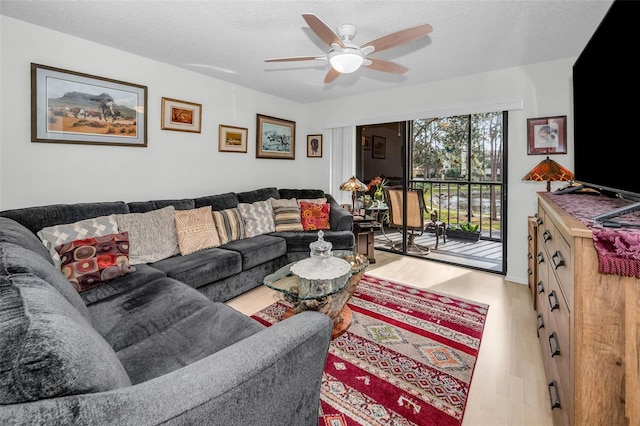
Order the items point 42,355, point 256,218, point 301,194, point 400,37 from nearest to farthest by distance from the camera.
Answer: point 42,355
point 400,37
point 256,218
point 301,194

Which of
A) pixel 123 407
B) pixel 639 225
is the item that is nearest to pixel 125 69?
pixel 123 407

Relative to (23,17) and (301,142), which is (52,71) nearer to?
(23,17)

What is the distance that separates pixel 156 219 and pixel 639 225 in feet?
10.4

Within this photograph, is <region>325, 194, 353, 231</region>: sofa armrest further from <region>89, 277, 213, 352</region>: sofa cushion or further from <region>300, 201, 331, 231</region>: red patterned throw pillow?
<region>89, 277, 213, 352</region>: sofa cushion

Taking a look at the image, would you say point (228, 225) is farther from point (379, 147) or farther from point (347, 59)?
point (379, 147)

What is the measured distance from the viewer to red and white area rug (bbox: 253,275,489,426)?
1.59 meters

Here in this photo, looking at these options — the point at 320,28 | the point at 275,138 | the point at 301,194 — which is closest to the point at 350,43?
the point at 320,28

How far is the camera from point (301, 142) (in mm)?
5164

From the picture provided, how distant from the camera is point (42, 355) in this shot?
1.82 ft

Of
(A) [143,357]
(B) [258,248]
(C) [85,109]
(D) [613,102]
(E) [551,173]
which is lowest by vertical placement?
(A) [143,357]

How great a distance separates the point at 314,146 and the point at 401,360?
150 inches

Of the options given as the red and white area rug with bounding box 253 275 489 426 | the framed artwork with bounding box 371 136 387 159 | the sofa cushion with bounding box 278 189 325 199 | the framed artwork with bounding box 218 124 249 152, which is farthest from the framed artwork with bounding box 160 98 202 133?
the framed artwork with bounding box 371 136 387 159

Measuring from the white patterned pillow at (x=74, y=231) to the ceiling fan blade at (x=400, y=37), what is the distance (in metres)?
2.42

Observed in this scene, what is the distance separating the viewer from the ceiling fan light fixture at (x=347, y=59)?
2005 mm
